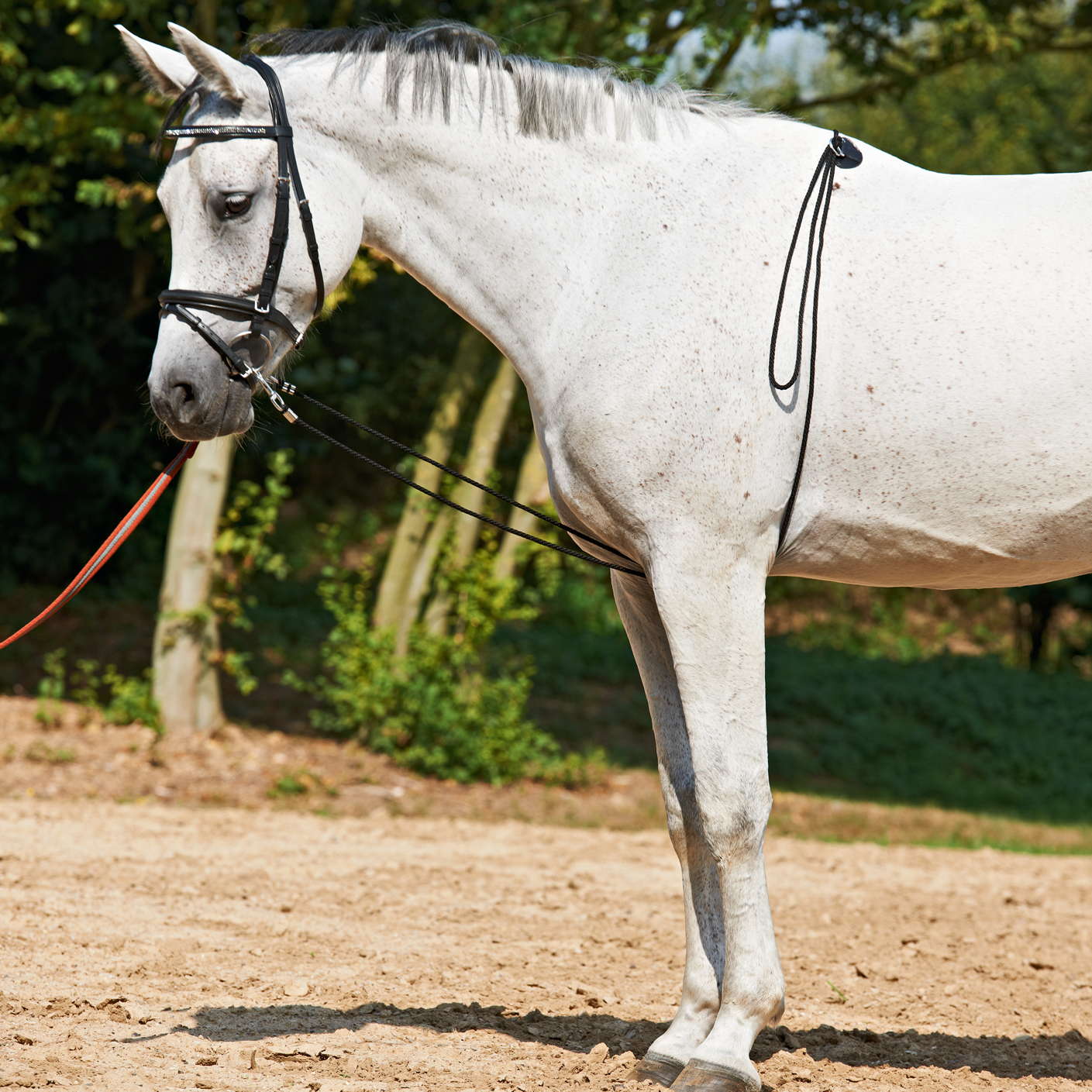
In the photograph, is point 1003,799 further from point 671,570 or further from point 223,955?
point 671,570

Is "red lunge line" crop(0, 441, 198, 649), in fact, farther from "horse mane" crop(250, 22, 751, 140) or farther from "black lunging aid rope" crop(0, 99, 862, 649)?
"horse mane" crop(250, 22, 751, 140)

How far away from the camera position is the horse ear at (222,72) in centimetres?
290

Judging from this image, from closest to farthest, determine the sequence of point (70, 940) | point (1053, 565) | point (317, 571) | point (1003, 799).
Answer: point (1053, 565) → point (70, 940) → point (1003, 799) → point (317, 571)

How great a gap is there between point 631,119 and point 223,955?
3.09 meters

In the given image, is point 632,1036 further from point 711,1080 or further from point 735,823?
point 735,823

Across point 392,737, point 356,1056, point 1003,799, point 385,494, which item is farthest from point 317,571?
point 356,1056

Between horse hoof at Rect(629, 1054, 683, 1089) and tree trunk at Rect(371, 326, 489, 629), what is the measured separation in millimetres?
6207

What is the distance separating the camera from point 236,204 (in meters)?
2.98

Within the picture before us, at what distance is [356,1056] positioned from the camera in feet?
11.0

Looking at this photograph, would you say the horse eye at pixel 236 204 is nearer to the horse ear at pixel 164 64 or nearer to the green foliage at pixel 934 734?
the horse ear at pixel 164 64

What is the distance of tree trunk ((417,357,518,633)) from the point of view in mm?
8992

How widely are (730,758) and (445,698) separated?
5909mm

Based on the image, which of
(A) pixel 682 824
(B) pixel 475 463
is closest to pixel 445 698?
(B) pixel 475 463

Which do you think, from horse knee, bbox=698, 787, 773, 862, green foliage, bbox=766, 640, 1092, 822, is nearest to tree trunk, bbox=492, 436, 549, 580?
green foliage, bbox=766, 640, 1092, 822
